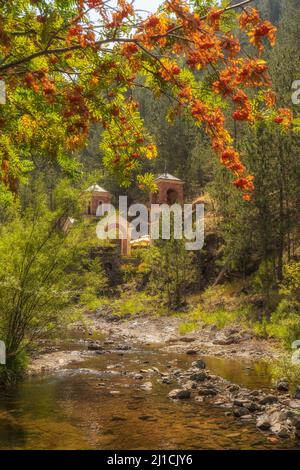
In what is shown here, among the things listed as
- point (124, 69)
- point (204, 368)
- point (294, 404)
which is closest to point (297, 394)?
point (294, 404)

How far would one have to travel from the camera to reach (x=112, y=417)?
34.2 feet

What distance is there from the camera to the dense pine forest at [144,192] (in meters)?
5.04

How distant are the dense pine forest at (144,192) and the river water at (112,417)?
240mm

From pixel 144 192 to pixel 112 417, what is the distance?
427 inches

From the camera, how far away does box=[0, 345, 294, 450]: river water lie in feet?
28.2

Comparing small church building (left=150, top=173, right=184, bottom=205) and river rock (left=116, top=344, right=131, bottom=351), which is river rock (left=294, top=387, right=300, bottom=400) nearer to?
river rock (left=116, top=344, right=131, bottom=351)

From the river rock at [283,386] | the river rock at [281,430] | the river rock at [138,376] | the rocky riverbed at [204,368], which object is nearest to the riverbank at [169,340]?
the rocky riverbed at [204,368]

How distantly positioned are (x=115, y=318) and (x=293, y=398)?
26437mm

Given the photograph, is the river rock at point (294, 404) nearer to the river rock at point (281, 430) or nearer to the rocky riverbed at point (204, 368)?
the rocky riverbed at point (204, 368)

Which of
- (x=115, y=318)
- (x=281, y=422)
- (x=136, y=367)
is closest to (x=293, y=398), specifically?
(x=281, y=422)

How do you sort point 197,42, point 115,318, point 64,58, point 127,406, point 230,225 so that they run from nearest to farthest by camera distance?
point 197,42
point 64,58
point 127,406
point 230,225
point 115,318

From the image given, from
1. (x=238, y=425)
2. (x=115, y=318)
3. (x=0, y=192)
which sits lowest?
(x=115, y=318)

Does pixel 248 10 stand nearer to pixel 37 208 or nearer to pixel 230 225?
pixel 37 208

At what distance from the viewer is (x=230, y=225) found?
99.5 ft
